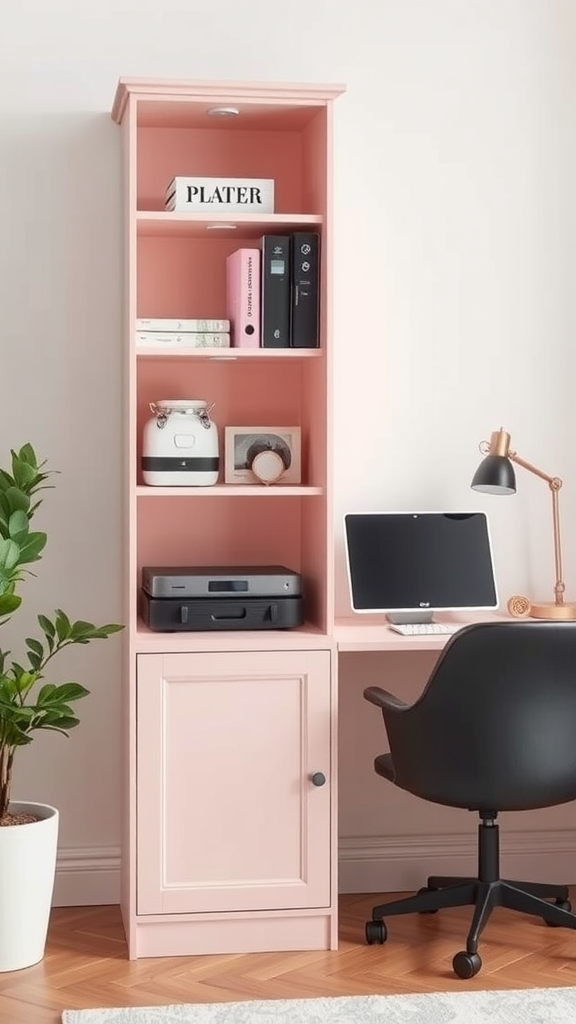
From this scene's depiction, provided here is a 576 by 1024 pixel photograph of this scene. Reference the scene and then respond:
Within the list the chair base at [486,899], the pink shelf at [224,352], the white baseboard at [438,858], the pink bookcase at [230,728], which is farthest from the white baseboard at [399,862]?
the pink shelf at [224,352]

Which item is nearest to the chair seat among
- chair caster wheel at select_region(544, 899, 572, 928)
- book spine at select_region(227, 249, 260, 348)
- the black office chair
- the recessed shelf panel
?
the black office chair

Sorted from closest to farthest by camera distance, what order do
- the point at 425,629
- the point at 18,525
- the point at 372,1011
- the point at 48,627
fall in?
the point at 372,1011 → the point at 18,525 → the point at 48,627 → the point at 425,629

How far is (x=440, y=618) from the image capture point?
4.04 metres

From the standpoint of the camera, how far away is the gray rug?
3.10 metres

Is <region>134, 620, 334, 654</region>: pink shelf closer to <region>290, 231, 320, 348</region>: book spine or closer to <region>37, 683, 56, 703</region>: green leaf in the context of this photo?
<region>37, 683, 56, 703</region>: green leaf

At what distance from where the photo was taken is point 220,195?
→ 3.59m

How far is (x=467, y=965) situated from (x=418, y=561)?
3.64ft

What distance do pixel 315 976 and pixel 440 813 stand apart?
0.87 metres

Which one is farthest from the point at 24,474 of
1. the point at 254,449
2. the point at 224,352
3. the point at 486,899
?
the point at 486,899

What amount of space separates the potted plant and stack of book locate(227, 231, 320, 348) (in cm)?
67

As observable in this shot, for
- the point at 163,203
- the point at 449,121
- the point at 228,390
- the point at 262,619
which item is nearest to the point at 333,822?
the point at 262,619

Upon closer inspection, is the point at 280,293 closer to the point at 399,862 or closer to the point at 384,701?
the point at 384,701

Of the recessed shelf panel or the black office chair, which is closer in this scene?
the black office chair

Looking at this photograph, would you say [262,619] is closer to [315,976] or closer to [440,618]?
[440,618]
